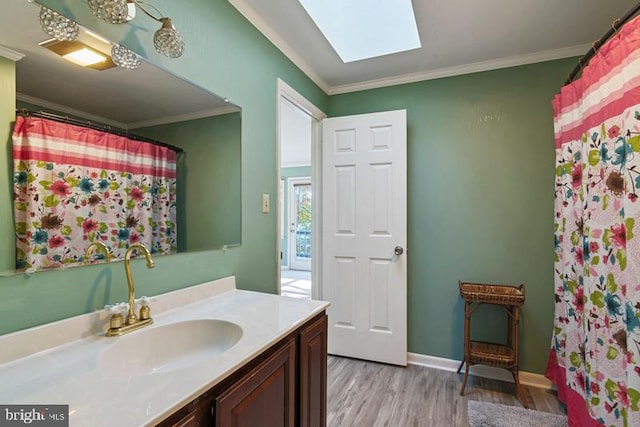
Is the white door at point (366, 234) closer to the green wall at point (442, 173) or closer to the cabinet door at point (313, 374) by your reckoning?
the green wall at point (442, 173)

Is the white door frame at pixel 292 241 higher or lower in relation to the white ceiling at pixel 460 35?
lower

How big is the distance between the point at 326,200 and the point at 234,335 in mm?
1693

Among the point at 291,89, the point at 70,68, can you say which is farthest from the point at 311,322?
the point at 291,89

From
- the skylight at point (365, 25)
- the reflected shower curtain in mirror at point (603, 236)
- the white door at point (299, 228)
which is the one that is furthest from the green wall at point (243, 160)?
the white door at point (299, 228)

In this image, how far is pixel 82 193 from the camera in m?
0.98

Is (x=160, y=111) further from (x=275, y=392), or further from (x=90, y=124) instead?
(x=275, y=392)

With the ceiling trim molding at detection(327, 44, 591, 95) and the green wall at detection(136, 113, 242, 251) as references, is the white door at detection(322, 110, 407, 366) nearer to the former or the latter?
the ceiling trim molding at detection(327, 44, 591, 95)

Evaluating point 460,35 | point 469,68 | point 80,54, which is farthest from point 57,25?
point 469,68

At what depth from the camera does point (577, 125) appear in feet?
5.45

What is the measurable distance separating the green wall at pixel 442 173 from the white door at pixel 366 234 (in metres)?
0.18

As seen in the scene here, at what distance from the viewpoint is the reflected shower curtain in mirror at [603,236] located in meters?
1.13

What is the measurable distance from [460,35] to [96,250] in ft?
7.46

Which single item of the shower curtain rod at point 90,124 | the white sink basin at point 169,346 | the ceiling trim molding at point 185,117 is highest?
the ceiling trim molding at point 185,117

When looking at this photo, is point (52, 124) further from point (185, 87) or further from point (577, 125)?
point (577, 125)
